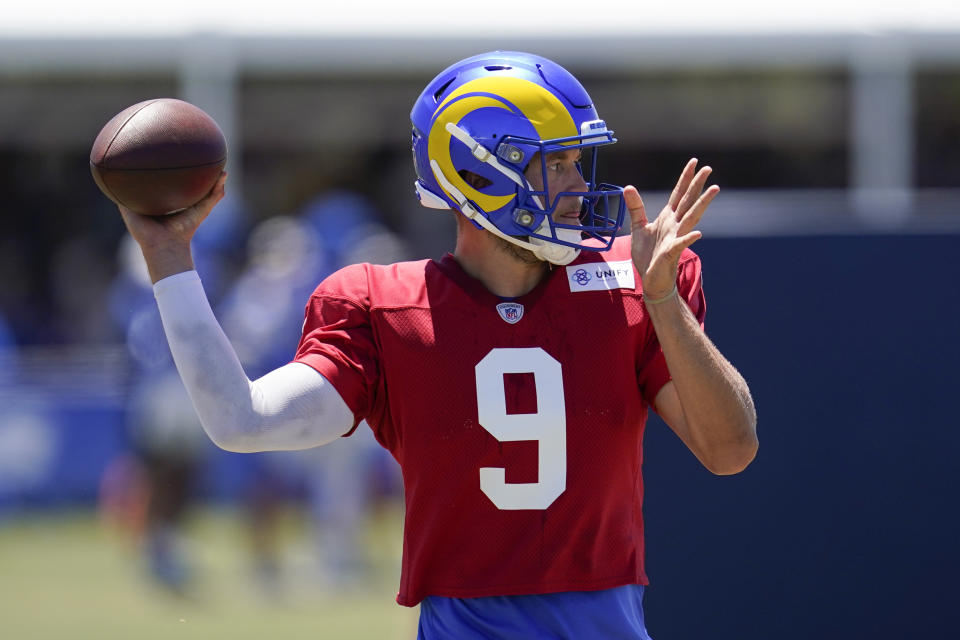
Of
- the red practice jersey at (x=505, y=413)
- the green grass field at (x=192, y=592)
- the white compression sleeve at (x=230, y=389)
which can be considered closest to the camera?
the white compression sleeve at (x=230, y=389)

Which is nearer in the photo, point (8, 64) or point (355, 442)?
point (355, 442)

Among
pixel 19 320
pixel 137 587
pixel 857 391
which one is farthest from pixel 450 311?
pixel 19 320

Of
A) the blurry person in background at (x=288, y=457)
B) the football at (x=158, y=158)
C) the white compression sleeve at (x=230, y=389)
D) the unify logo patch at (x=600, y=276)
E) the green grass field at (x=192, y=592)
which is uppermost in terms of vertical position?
the football at (x=158, y=158)

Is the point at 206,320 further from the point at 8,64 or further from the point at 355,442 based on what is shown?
the point at 8,64

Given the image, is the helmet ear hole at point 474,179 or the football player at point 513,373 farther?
the helmet ear hole at point 474,179

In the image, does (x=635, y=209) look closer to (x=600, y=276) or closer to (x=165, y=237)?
(x=600, y=276)

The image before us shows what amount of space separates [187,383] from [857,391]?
2283 mm

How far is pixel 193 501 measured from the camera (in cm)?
809

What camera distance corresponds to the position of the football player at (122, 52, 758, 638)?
2414 millimetres

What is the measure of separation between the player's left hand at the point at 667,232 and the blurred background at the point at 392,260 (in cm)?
149

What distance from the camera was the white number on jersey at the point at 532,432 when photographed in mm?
2486

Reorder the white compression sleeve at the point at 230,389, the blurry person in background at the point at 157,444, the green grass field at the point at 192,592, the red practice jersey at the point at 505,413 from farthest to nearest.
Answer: the blurry person in background at the point at 157,444 → the green grass field at the point at 192,592 → the red practice jersey at the point at 505,413 → the white compression sleeve at the point at 230,389

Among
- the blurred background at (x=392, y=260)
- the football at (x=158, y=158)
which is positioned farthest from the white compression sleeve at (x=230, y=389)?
the blurred background at (x=392, y=260)

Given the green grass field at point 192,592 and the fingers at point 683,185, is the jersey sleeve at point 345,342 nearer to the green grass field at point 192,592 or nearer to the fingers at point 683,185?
the fingers at point 683,185
